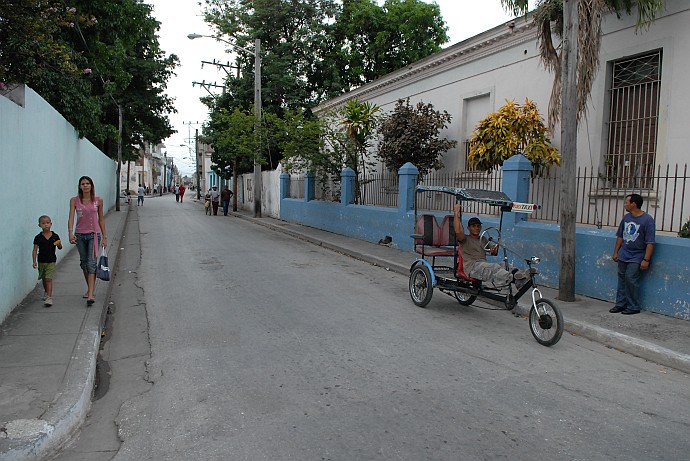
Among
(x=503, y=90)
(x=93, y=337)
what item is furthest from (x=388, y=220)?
(x=93, y=337)

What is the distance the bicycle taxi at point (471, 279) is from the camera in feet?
20.2

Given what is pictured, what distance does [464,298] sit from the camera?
26.3 ft

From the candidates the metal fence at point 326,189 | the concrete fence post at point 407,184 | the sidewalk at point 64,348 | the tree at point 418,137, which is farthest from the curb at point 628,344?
the metal fence at point 326,189

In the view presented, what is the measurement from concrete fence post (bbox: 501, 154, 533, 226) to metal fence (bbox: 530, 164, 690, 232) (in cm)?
62

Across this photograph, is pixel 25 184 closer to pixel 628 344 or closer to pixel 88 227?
pixel 88 227

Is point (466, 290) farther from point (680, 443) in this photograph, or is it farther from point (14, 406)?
point (14, 406)

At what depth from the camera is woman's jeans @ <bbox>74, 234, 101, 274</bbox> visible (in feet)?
23.5

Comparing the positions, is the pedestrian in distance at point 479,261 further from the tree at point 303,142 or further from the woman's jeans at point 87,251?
the tree at point 303,142

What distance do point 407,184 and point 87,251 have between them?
8488 millimetres

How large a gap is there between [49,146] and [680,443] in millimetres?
10198

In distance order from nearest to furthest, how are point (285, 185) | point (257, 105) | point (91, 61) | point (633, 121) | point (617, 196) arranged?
point (617, 196), point (633, 121), point (91, 61), point (257, 105), point (285, 185)

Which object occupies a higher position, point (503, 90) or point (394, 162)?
point (503, 90)

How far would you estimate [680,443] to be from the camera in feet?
12.5

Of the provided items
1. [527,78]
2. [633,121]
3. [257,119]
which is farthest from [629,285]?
[257,119]
